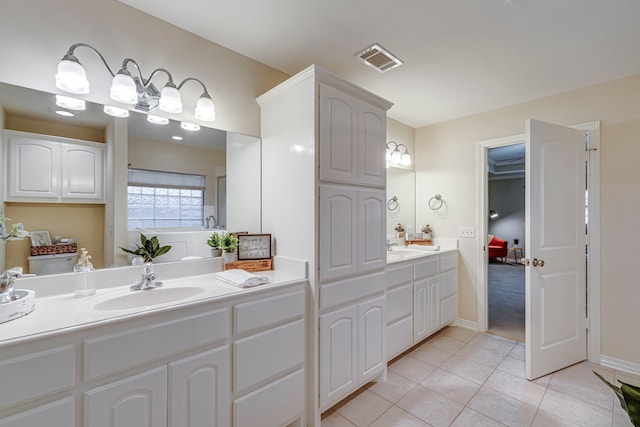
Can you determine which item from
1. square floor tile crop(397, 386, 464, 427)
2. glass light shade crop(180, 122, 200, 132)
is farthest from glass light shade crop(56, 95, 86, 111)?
square floor tile crop(397, 386, 464, 427)

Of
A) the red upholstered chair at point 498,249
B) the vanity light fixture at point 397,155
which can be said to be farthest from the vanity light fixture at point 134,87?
the red upholstered chair at point 498,249

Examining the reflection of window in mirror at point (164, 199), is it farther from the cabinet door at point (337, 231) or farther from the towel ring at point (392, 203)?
the towel ring at point (392, 203)

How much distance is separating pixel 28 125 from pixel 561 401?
357 centimetres

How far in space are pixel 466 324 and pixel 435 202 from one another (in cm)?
146

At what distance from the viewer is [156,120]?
1.70 meters

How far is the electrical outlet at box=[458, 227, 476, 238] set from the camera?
124 inches

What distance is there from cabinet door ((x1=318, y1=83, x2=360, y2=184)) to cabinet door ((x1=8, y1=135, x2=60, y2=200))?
139 cm

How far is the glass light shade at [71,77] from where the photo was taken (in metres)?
1.29

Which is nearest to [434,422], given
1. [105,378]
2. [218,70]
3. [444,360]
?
[444,360]

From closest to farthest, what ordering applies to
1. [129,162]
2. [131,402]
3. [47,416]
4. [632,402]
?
[632,402], [47,416], [131,402], [129,162]

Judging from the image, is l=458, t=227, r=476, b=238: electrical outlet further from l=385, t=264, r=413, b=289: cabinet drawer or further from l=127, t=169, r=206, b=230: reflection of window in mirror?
l=127, t=169, r=206, b=230: reflection of window in mirror

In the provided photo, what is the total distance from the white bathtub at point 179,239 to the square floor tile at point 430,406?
1711 millimetres

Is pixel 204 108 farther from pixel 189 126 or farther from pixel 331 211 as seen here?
pixel 331 211

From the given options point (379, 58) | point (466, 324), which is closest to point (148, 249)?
point (379, 58)
